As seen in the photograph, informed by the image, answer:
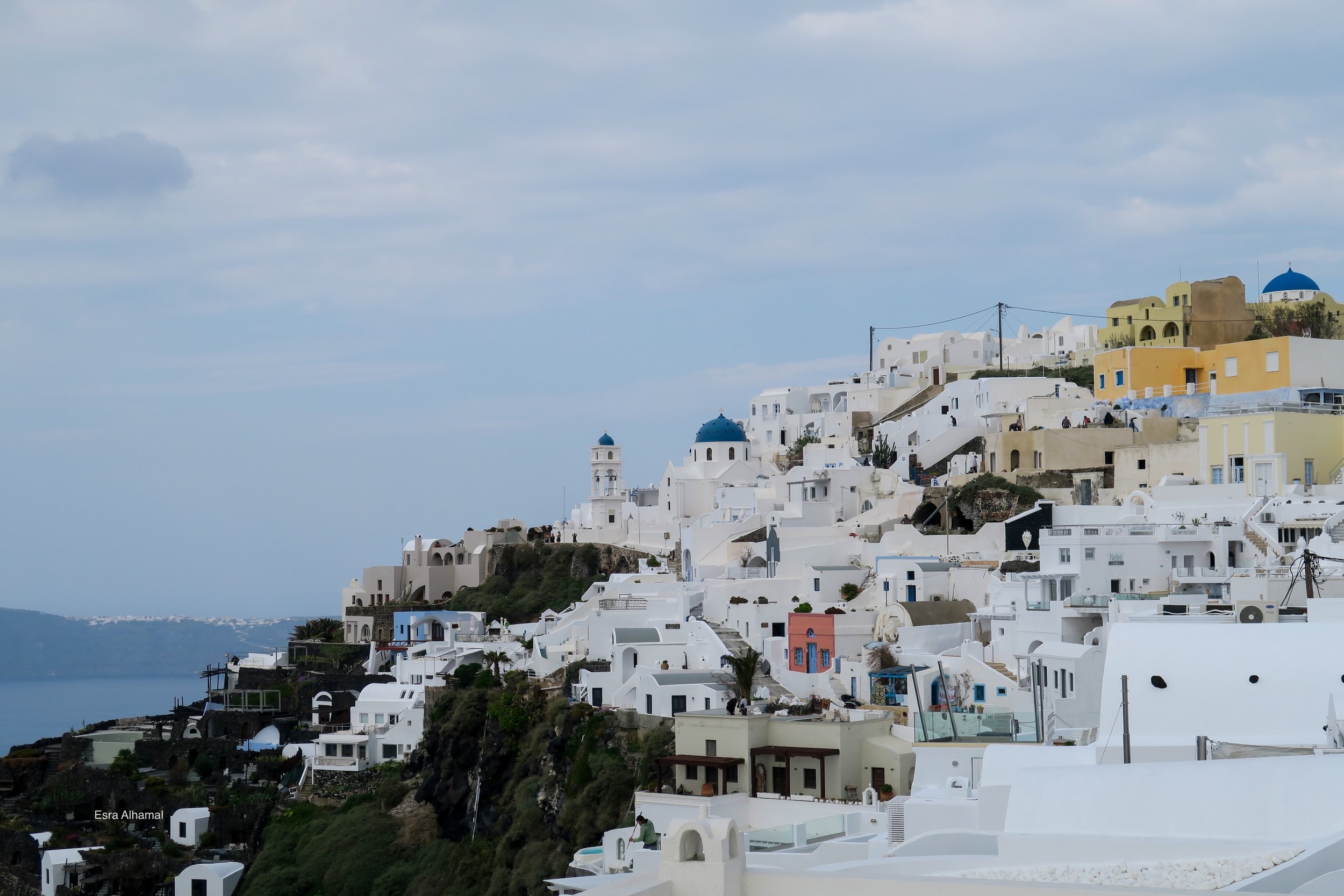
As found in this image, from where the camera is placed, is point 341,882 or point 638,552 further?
point 638,552

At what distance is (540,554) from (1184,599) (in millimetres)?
38856

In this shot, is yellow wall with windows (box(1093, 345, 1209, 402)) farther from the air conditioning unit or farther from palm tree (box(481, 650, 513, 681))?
the air conditioning unit

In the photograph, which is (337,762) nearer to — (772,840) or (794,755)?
(794,755)

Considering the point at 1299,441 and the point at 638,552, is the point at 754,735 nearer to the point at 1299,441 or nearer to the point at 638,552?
the point at 1299,441

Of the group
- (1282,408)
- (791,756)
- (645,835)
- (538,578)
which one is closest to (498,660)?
(538,578)

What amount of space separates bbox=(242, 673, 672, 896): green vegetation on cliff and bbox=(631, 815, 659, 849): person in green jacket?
3.13m

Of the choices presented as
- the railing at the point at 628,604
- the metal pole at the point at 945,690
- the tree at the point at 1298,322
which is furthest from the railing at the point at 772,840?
the tree at the point at 1298,322

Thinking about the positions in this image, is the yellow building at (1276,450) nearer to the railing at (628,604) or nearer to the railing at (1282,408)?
the railing at (1282,408)

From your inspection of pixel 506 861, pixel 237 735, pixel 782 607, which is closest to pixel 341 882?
pixel 506 861

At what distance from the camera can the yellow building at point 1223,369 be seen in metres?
45.4

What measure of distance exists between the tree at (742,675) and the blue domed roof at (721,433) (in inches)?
1088

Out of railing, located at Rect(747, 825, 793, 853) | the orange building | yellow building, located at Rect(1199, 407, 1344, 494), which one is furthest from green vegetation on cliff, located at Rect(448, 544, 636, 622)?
railing, located at Rect(747, 825, 793, 853)

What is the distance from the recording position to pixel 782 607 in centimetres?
4088

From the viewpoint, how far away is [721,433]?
65.2 metres
